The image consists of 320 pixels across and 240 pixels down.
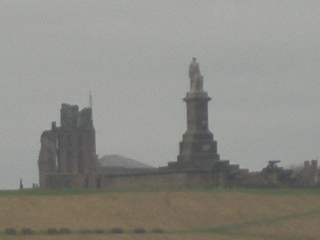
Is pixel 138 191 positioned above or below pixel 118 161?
below

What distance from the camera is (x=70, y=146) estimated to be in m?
97.0

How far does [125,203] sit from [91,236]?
25.2 ft

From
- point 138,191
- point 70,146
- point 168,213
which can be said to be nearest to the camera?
point 168,213

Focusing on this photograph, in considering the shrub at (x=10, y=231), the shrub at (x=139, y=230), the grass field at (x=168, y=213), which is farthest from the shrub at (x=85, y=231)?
the shrub at (x=10, y=231)

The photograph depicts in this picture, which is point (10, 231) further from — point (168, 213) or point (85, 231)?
point (168, 213)

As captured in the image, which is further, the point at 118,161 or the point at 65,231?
the point at 118,161

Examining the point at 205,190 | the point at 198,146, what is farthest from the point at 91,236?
the point at 198,146

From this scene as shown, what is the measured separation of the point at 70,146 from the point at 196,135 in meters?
24.2

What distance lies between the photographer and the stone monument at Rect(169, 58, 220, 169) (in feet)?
241

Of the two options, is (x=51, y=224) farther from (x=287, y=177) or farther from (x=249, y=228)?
(x=287, y=177)

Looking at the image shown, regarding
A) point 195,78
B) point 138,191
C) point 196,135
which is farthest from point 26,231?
point 195,78

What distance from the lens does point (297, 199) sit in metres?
65.8

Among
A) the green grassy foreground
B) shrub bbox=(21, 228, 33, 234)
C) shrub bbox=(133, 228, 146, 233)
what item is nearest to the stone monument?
the green grassy foreground

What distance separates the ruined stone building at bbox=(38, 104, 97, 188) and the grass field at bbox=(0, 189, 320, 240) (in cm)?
2913
